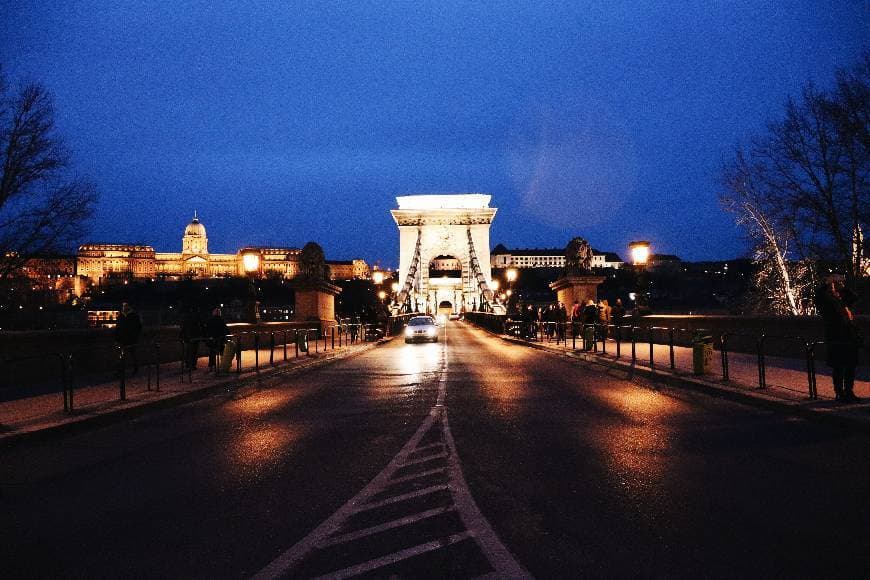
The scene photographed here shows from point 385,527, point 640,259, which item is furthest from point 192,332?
point 640,259

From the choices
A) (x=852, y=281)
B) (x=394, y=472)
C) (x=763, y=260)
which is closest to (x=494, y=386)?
(x=394, y=472)

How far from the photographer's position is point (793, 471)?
A: 679 centimetres

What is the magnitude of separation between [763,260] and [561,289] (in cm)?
955

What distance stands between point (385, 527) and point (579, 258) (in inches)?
1138

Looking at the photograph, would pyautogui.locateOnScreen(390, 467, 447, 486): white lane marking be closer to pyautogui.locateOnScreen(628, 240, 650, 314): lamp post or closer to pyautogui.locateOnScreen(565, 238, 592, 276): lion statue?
pyautogui.locateOnScreen(628, 240, 650, 314): lamp post

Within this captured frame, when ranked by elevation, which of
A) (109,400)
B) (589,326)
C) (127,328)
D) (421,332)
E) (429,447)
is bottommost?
(429,447)

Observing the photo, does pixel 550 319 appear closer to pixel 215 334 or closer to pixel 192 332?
pixel 215 334

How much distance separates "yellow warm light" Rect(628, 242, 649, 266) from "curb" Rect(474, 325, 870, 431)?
5.88 meters

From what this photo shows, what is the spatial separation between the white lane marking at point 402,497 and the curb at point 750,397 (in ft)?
18.7

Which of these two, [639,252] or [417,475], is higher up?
[639,252]

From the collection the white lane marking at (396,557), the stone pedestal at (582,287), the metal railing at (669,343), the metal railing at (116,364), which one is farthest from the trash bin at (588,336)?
the white lane marking at (396,557)

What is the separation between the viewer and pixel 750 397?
11.5 m

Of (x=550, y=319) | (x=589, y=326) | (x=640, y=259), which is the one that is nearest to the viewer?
(x=589, y=326)

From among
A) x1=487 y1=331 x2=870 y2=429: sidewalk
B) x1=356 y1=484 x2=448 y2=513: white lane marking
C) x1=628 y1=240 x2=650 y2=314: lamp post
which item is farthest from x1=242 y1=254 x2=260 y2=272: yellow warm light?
x1=356 y1=484 x2=448 y2=513: white lane marking
